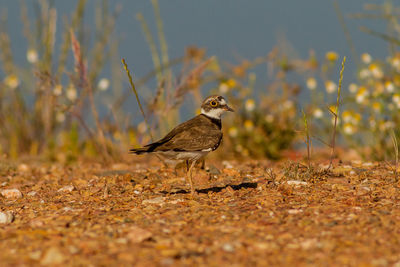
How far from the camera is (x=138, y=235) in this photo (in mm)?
3355

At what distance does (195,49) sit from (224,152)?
1.90m

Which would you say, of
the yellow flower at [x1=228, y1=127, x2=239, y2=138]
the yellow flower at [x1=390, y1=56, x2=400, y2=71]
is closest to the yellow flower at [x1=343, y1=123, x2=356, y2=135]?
A: the yellow flower at [x1=390, y1=56, x2=400, y2=71]

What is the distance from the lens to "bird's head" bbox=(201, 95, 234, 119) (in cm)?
570

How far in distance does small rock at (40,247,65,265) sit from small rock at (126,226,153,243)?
19.2 inches

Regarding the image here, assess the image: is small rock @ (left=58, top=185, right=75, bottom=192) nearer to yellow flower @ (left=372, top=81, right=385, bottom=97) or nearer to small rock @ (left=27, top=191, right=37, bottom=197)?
small rock @ (left=27, top=191, right=37, bottom=197)

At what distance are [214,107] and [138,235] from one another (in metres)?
2.59

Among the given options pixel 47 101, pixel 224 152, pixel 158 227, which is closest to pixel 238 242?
pixel 158 227

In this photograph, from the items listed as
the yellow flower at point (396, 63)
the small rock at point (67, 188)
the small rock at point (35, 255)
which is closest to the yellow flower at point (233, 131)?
the yellow flower at point (396, 63)

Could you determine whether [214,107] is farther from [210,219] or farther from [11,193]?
[11,193]

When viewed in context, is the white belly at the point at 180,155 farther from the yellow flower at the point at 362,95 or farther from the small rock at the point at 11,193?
the yellow flower at the point at 362,95

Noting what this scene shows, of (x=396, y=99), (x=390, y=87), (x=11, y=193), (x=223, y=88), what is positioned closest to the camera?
(x=11, y=193)

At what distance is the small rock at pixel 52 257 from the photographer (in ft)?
9.71

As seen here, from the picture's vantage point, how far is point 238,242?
3.27 metres

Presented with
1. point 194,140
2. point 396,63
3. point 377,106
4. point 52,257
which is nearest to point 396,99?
point 377,106
